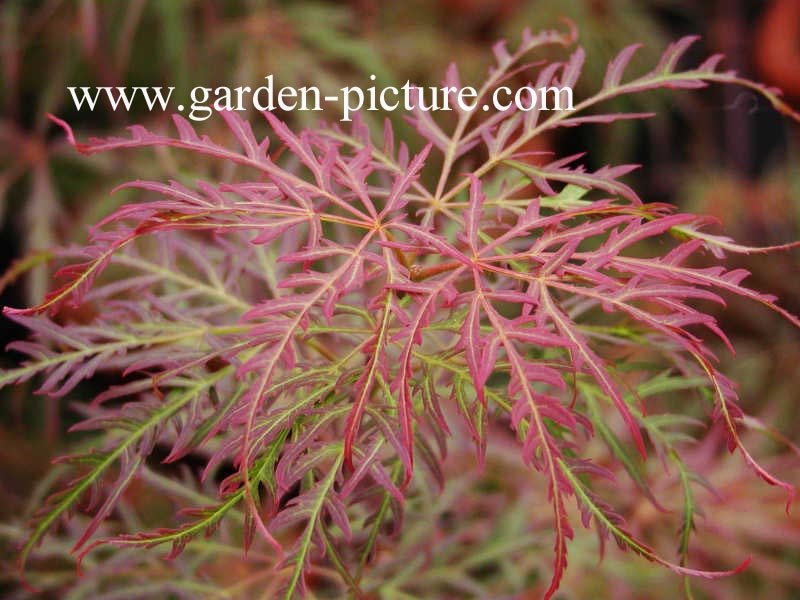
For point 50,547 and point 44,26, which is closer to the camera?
point 50,547

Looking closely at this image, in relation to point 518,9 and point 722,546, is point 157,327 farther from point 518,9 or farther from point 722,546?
point 518,9

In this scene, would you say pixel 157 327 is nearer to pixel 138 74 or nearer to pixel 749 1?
pixel 138 74

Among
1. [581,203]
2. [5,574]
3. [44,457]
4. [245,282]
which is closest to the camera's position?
[581,203]

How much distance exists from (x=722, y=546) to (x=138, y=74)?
3.31 ft

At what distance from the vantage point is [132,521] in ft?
1.81

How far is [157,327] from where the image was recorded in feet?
1.33

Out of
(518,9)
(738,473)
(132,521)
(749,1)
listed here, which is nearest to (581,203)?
(132,521)

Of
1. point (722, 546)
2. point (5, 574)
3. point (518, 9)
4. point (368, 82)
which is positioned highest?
point (518, 9)

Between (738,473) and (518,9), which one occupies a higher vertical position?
(518,9)

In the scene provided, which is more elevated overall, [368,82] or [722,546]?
[368,82]

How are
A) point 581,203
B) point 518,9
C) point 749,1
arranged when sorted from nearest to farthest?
1. point 581,203
2. point 518,9
3. point 749,1

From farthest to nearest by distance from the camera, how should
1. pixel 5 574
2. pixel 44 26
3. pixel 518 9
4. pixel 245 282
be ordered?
pixel 518 9 → pixel 44 26 → pixel 245 282 → pixel 5 574

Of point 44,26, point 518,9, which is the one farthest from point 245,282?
point 518,9

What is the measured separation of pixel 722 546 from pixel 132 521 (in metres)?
0.58
